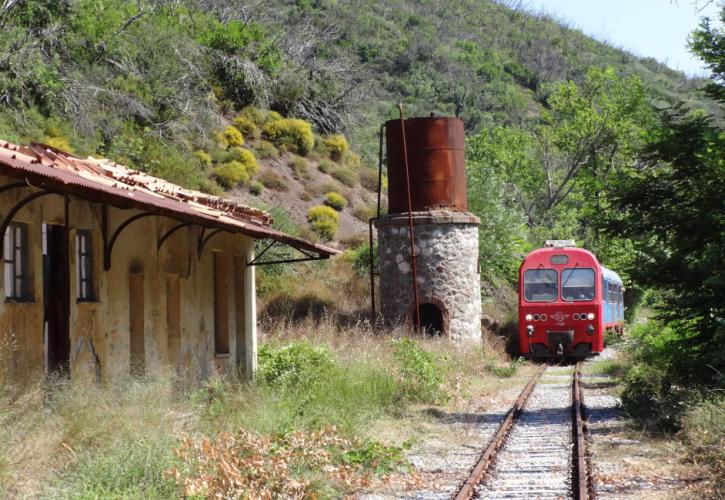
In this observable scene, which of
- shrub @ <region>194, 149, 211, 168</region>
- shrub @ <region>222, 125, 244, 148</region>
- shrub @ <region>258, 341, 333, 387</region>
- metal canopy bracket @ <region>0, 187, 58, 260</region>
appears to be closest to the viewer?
metal canopy bracket @ <region>0, 187, 58, 260</region>

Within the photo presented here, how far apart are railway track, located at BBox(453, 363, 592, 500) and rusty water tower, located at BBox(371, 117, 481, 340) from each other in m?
7.95

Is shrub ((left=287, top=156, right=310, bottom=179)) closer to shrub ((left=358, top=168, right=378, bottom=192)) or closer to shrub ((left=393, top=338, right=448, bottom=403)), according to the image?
shrub ((left=358, top=168, right=378, bottom=192))

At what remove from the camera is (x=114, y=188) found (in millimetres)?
10555

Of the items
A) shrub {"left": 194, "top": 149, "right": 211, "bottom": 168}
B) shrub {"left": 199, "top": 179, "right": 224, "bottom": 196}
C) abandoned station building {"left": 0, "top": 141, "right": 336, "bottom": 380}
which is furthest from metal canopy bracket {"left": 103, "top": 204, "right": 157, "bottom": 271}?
shrub {"left": 194, "top": 149, "right": 211, "bottom": 168}

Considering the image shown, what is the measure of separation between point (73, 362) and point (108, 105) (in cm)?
2570

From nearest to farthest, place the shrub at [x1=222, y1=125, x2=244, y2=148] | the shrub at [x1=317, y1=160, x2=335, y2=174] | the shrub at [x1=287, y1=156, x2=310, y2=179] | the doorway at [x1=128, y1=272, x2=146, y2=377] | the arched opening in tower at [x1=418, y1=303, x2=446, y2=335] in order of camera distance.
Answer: the doorway at [x1=128, y1=272, x2=146, y2=377]
the arched opening in tower at [x1=418, y1=303, x2=446, y2=335]
the shrub at [x1=222, y1=125, x2=244, y2=148]
the shrub at [x1=287, y1=156, x2=310, y2=179]
the shrub at [x1=317, y1=160, x2=335, y2=174]

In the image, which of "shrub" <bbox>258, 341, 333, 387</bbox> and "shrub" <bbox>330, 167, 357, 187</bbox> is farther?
"shrub" <bbox>330, 167, 357, 187</bbox>

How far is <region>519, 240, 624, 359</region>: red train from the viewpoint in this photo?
27469mm

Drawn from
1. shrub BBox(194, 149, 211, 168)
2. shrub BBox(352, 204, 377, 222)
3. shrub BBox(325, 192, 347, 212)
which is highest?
shrub BBox(194, 149, 211, 168)

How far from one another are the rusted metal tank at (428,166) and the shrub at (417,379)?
33.4 feet

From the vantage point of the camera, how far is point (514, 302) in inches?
1618

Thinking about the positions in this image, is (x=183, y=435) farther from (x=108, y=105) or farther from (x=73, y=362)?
(x=108, y=105)

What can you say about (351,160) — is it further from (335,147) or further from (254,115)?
(254,115)

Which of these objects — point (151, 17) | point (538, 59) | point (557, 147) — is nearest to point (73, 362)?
point (151, 17)
